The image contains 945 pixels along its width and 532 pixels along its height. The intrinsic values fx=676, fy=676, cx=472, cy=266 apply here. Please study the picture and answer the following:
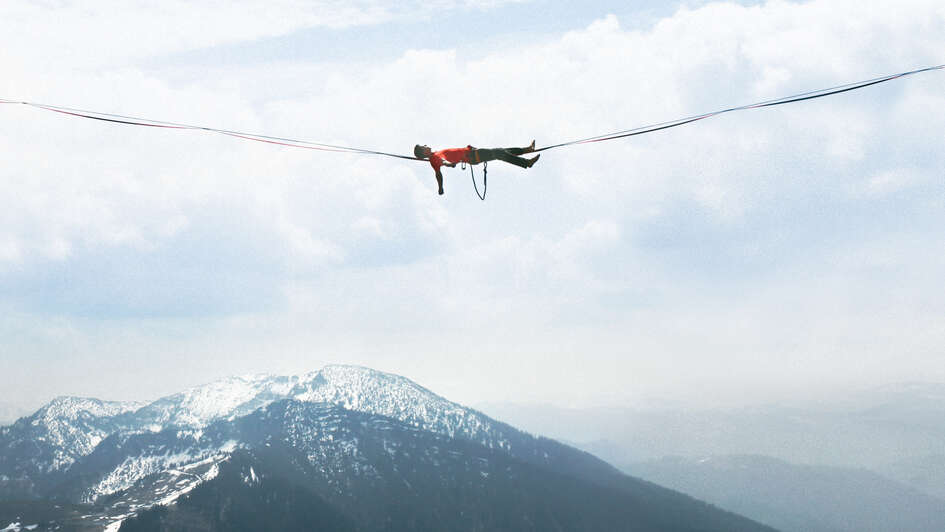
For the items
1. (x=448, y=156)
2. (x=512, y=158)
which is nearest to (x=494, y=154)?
(x=512, y=158)

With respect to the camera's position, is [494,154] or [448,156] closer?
[448,156]

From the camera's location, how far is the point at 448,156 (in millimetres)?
23234

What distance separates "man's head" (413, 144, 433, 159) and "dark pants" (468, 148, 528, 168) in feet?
4.97

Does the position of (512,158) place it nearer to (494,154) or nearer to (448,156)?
(494,154)

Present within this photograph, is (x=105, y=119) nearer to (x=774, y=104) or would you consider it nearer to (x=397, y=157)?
(x=397, y=157)

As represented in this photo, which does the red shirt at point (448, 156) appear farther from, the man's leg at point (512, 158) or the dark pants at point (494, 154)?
the man's leg at point (512, 158)

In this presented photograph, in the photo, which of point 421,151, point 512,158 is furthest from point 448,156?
point 512,158

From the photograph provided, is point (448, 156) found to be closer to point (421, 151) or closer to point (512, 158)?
point (421, 151)

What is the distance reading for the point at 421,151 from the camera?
896 inches

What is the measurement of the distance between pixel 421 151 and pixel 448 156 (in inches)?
39.9

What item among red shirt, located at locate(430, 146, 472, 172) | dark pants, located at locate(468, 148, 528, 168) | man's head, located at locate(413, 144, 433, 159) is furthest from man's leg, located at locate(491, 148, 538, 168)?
man's head, located at locate(413, 144, 433, 159)

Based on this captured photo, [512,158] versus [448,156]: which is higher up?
[512,158]

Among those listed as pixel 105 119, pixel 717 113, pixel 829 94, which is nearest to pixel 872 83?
pixel 829 94

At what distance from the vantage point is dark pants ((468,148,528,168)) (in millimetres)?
23375
